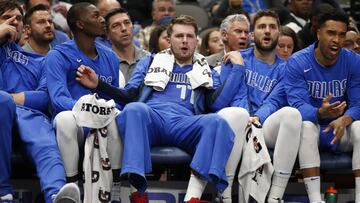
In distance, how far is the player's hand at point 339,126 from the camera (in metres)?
7.39

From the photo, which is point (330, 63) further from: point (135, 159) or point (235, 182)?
point (135, 159)

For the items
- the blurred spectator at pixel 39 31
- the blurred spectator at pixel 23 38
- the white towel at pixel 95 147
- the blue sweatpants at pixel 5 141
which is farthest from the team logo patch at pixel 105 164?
the blurred spectator at pixel 23 38

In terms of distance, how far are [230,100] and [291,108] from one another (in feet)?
2.01

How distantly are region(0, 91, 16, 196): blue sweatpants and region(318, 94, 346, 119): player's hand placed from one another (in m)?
2.26

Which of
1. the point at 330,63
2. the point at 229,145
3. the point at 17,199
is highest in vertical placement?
the point at 330,63

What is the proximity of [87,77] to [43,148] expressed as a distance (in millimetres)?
718

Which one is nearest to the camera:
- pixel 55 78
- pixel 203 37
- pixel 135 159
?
pixel 135 159

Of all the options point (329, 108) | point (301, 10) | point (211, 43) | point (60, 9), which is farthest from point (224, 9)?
point (329, 108)

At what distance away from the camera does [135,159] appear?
698 cm

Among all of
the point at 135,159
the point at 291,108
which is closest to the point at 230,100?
the point at 291,108

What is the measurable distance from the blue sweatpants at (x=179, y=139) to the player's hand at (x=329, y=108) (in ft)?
2.33

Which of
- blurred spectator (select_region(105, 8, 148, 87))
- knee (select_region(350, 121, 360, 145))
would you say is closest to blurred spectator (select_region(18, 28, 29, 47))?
blurred spectator (select_region(105, 8, 148, 87))

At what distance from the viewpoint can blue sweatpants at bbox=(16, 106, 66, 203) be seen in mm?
6934

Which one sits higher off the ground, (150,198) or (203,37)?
(203,37)
